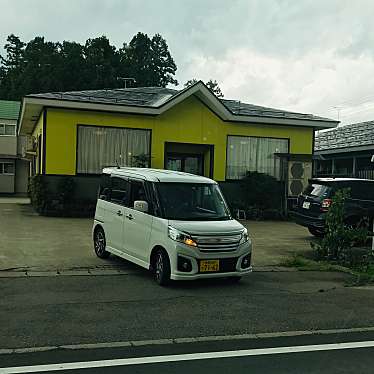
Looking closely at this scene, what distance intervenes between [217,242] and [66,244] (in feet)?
16.9

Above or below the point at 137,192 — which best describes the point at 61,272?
below

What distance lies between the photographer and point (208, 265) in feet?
27.2

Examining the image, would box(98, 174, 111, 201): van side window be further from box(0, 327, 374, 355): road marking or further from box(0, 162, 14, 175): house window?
box(0, 162, 14, 175): house window

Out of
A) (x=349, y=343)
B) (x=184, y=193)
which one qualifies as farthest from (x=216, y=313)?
(x=184, y=193)

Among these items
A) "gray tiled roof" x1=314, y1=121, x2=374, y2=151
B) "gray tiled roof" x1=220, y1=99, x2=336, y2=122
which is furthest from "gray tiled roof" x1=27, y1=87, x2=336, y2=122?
"gray tiled roof" x1=314, y1=121, x2=374, y2=151

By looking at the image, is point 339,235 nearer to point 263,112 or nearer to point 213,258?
point 213,258

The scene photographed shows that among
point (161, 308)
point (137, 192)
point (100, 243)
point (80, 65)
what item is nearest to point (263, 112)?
point (100, 243)

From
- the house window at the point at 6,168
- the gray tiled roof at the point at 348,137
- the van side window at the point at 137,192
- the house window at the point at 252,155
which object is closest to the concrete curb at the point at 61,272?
the van side window at the point at 137,192

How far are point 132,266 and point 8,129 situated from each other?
3176 cm

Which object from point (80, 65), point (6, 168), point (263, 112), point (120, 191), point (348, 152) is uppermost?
point (80, 65)

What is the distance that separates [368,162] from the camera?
28.7 m

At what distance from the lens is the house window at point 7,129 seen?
38.3 metres

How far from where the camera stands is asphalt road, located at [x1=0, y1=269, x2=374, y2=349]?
19.5ft

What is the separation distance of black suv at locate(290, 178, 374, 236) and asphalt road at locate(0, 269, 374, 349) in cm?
459
